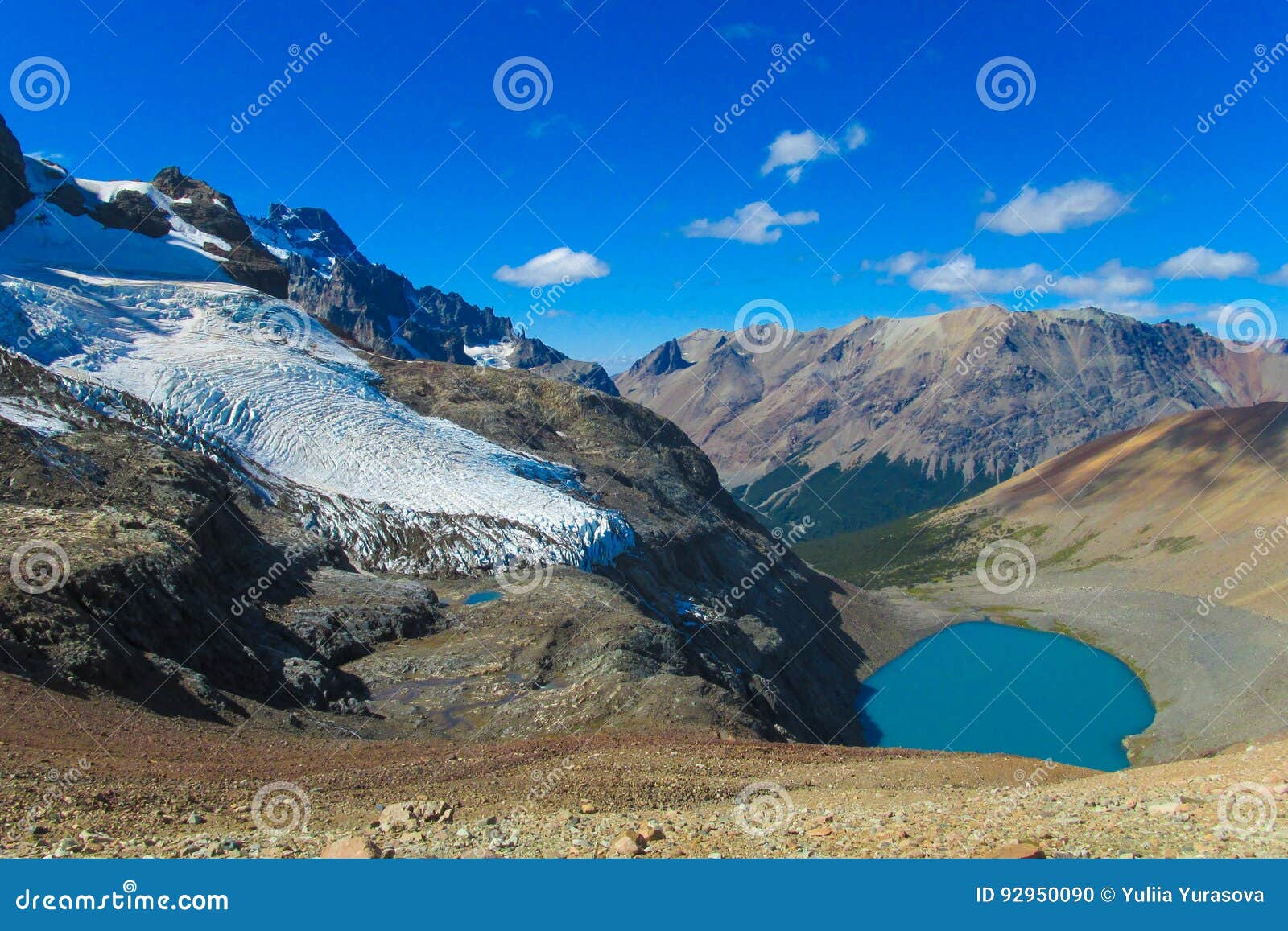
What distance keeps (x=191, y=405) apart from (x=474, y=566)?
22946 millimetres

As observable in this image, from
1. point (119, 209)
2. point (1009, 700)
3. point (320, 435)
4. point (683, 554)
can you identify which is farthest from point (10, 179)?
point (1009, 700)

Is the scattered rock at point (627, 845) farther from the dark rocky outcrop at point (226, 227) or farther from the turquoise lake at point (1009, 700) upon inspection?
the dark rocky outcrop at point (226, 227)

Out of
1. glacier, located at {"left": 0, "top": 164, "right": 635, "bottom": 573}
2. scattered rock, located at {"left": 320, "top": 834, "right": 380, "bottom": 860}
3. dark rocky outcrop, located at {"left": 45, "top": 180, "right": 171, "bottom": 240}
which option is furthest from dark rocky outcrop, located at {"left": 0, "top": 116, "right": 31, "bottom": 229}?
scattered rock, located at {"left": 320, "top": 834, "right": 380, "bottom": 860}

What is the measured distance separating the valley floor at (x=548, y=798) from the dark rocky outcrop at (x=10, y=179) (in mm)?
74364

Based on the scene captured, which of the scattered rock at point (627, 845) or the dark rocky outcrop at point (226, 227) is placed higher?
the scattered rock at point (627, 845)

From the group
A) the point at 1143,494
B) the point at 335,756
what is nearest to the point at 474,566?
the point at 335,756

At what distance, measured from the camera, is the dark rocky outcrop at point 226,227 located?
84.8 metres

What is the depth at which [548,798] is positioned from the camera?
54.9 feet

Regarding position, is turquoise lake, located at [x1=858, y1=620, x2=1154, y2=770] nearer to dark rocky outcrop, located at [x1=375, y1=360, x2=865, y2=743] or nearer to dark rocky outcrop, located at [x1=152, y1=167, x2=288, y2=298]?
dark rocky outcrop, located at [x1=375, y1=360, x2=865, y2=743]

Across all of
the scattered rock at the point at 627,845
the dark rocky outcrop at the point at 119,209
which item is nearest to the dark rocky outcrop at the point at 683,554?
the scattered rock at the point at 627,845

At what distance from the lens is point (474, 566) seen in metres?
47.6

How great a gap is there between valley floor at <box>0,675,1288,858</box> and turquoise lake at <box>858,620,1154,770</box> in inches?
2616

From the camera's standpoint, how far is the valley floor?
515 inches

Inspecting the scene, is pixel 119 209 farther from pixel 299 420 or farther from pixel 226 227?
pixel 299 420
